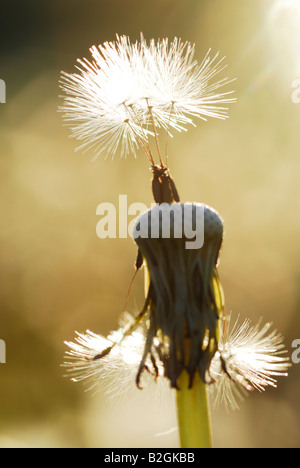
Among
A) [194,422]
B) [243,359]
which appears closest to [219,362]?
[243,359]

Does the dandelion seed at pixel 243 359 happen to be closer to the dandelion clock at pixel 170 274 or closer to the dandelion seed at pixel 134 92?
the dandelion clock at pixel 170 274

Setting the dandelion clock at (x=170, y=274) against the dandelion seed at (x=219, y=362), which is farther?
the dandelion seed at (x=219, y=362)

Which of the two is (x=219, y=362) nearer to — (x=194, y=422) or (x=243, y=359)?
(x=243, y=359)

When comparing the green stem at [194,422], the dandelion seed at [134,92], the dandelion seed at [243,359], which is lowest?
the green stem at [194,422]

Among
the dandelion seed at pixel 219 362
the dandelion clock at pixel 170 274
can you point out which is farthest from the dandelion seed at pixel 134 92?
the dandelion seed at pixel 219 362

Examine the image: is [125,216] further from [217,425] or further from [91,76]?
[217,425]

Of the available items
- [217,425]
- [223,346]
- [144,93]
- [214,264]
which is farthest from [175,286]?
[217,425]

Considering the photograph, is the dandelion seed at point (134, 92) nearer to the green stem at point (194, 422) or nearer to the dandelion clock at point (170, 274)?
the dandelion clock at point (170, 274)

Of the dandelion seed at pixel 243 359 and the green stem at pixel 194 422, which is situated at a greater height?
the dandelion seed at pixel 243 359
